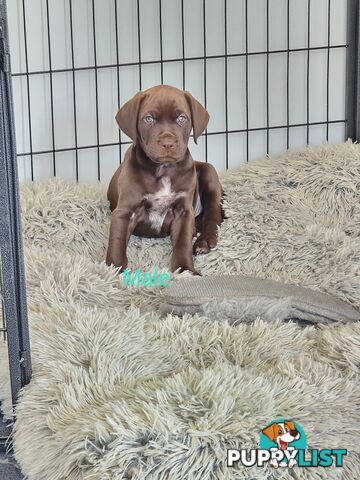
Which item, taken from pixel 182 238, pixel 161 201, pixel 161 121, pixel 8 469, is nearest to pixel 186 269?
pixel 182 238

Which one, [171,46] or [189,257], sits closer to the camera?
[189,257]

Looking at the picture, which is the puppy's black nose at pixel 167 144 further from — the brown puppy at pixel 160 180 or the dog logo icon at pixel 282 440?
the dog logo icon at pixel 282 440

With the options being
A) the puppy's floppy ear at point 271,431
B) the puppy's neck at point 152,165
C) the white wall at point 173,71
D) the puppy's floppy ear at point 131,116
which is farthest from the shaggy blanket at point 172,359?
the white wall at point 173,71

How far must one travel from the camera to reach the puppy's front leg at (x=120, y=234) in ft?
9.30

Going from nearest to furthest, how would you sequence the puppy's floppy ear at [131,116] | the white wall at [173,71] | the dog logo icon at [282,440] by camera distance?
1. the dog logo icon at [282,440]
2. the puppy's floppy ear at [131,116]
3. the white wall at [173,71]

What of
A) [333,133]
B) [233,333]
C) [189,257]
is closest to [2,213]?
[233,333]

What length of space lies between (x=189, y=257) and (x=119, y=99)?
1.01m

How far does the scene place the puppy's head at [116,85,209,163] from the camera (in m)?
2.81

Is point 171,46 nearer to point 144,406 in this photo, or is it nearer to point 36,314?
point 36,314

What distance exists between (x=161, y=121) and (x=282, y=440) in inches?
55.7

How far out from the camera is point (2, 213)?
184cm

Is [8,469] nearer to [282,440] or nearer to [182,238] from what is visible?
[282,440]

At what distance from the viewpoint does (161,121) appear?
112 inches

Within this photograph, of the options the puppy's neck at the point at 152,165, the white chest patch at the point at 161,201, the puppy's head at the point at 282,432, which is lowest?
the puppy's head at the point at 282,432
